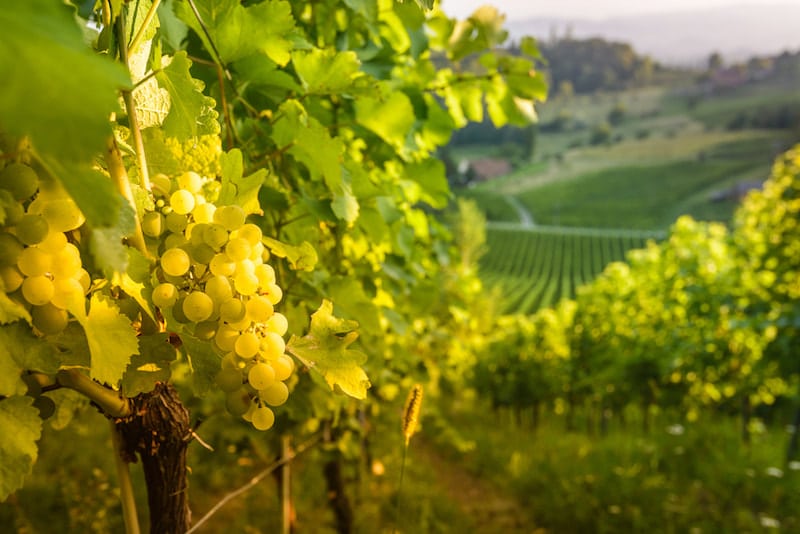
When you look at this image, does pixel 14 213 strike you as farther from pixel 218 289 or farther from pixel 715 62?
pixel 715 62

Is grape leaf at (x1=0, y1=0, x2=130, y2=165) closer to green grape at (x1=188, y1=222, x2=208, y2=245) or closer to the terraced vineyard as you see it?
green grape at (x1=188, y1=222, x2=208, y2=245)

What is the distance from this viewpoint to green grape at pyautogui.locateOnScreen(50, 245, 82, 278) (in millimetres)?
329

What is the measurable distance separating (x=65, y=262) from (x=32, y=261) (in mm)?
17

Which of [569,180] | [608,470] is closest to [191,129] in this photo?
[608,470]

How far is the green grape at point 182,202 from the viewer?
40 centimetres

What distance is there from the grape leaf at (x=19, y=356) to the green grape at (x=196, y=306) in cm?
9

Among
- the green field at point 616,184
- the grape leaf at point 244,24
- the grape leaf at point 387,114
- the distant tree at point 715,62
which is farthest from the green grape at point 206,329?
the distant tree at point 715,62

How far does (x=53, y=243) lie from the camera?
1.07ft

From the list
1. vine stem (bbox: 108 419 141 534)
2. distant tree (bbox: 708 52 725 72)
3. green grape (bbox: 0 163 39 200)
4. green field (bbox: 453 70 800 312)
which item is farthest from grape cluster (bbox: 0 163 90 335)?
distant tree (bbox: 708 52 725 72)

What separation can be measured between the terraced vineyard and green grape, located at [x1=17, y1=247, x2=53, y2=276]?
30289 millimetres

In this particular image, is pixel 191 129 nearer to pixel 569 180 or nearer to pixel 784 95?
pixel 569 180

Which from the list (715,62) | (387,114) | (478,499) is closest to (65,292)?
(387,114)

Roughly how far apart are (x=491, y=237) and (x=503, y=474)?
3408cm

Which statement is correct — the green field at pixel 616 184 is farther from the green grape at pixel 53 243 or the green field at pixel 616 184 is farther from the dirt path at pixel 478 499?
the green grape at pixel 53 243
